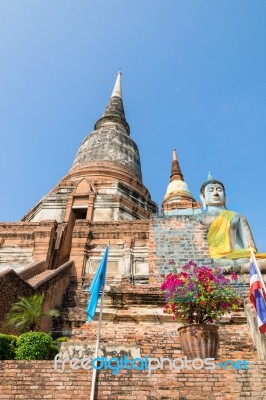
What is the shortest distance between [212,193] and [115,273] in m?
5.09

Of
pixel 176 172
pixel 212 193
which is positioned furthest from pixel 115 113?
pixel 212 193

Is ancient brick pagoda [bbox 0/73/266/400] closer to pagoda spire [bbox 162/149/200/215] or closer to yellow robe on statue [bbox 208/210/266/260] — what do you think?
pagoda spire [bbox 162/149/200/215]

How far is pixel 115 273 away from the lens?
44.6 ft

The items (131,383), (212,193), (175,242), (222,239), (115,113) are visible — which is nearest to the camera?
(131,383)

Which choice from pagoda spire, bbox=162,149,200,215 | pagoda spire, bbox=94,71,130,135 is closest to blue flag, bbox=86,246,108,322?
pagoda spire, bbox=162,149,200,215

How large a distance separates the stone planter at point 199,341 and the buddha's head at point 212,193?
8.83m

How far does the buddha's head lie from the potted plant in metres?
8.02

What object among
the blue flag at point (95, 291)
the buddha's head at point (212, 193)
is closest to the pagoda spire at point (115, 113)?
the buddha's head at point (212, 193)

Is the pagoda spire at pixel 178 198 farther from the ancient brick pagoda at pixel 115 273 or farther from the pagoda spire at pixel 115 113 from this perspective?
the pagoda spire at pixel 115 113

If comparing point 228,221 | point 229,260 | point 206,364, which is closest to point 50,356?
point 206,364

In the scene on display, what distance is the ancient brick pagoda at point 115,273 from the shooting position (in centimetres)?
496

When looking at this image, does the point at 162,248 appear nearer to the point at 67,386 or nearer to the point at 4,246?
the point at 4,246

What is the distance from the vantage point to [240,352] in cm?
748

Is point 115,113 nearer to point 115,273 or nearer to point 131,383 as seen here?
point 115,273
